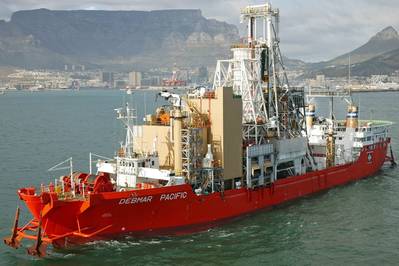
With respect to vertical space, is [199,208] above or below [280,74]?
below

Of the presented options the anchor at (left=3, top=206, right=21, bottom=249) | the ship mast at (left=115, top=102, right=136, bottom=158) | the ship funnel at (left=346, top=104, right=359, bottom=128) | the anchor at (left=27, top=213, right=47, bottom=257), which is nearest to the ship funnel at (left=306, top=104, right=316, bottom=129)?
the ship funnel at (left=346, top=104, right=359, bottom=128)

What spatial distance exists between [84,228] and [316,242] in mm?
11224

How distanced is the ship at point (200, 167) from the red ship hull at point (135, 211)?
0.05m

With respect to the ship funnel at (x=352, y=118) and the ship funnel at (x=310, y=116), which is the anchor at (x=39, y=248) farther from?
the ship funnel at (x=352, y=118)

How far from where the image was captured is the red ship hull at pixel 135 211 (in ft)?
76.2

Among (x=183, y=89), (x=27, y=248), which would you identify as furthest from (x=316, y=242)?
(x=27, y=248)

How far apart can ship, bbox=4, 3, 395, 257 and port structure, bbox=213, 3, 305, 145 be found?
63mm

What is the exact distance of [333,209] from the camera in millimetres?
32500

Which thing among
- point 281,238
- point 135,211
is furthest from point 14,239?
point 281,238

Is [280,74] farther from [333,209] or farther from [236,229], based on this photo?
[236,229]

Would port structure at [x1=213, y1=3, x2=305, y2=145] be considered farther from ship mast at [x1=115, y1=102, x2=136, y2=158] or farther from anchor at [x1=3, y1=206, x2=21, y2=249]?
anchor at [x1=3, y1=206, x2=21, y2=249]

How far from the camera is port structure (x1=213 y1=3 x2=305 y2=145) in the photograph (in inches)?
1233

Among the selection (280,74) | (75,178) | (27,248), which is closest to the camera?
(27,248)

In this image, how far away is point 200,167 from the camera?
27.3 metres
